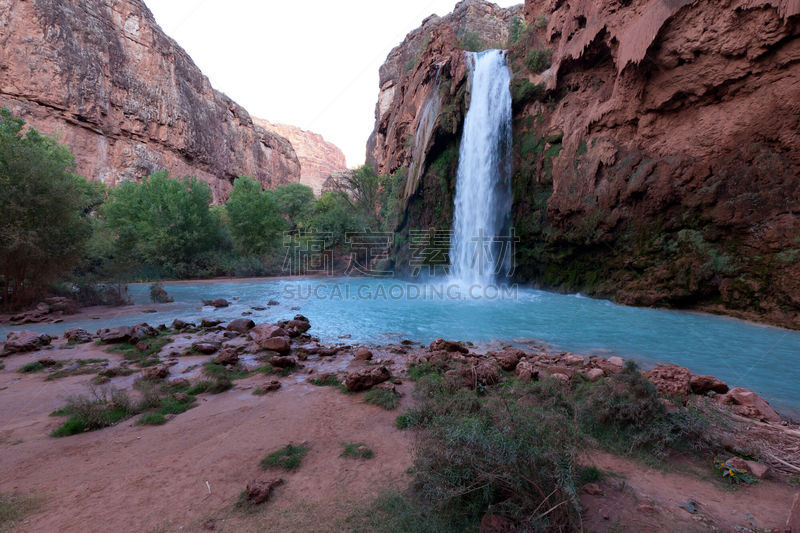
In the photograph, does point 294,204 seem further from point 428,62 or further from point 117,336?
point 117,336

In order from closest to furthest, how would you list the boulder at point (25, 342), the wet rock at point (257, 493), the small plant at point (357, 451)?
1. the wet rock at point (257, 493)
2. the small plant at point (357, 451)
3. the boulder at point (25, 342)

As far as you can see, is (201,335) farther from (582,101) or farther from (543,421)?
(582,101)

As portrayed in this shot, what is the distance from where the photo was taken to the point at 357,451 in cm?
288

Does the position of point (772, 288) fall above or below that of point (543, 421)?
above

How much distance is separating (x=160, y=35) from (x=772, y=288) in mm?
67047

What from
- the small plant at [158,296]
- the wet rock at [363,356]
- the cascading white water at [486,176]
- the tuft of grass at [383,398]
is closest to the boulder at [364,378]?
the tuft of grass at [383,398]

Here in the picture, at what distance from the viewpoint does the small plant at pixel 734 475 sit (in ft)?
7.67

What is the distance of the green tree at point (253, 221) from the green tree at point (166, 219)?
2.03m

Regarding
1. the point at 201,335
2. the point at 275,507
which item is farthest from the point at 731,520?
the point at 201,335

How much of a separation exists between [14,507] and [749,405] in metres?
6.60

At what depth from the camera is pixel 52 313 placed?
9.90m

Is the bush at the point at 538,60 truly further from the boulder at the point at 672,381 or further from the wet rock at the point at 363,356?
the wet rock at the point at 363,356

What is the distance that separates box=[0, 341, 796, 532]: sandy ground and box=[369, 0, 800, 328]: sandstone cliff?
940 centimetres

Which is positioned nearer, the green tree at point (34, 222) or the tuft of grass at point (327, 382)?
the tuft of grass at point (327, 382)
